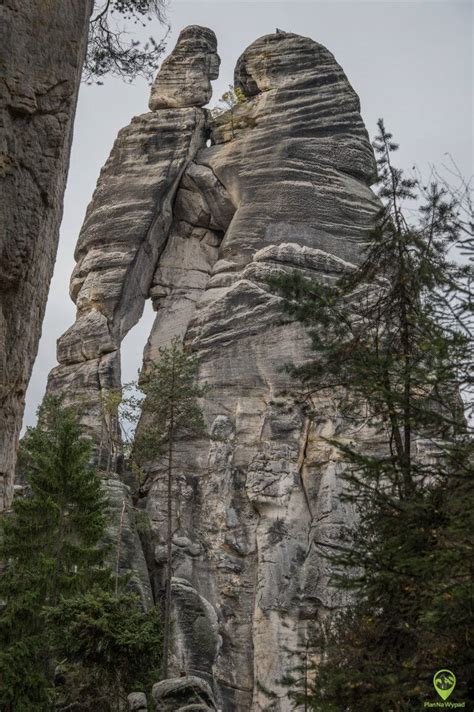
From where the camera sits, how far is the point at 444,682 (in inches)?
330

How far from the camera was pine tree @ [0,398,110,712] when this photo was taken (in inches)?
715

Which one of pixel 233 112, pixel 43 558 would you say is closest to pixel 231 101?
pixel 233 112

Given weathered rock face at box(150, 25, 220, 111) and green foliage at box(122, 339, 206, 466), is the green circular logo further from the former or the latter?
weathered rock face at box(150, 25, 220, 111)

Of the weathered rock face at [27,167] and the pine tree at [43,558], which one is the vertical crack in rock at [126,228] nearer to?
the pine tree at [43,558]

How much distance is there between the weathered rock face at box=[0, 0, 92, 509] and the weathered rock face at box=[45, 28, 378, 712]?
1771cm

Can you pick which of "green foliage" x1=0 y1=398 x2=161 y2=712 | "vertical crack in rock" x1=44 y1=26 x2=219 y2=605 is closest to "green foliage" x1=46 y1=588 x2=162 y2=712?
"green foliage" x1=0 y1=398 x2=161 y2=712

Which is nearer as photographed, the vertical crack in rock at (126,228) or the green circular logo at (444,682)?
the green circular logo at (444,682)

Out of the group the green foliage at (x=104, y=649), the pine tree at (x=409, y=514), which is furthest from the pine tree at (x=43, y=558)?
the pine tree at (x=409, y=514)

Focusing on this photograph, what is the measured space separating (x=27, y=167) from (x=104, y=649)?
12021 mm

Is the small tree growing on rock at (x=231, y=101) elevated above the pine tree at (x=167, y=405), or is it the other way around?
the small tree growing on rock at (x=231, y=101)

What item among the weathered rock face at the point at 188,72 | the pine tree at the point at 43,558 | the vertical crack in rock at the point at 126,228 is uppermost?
the weathered rock face at the point at 188,72

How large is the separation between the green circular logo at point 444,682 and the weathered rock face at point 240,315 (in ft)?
50.9

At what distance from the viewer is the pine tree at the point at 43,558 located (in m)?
18.2

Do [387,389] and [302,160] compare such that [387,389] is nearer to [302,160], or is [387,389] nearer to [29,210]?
[29,210]
